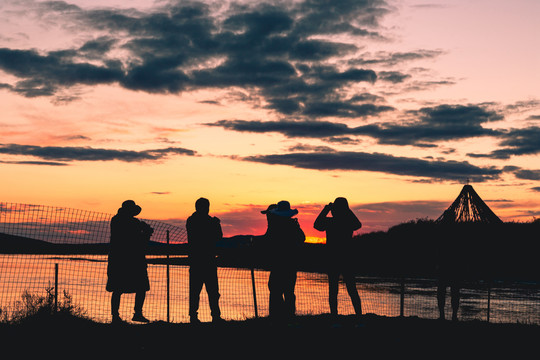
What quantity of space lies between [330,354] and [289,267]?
7.41 ft

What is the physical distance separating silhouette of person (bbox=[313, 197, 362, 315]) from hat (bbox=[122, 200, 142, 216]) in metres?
3.10

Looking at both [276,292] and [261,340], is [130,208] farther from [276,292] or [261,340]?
[261,340]

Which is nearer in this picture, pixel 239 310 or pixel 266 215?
pixel 266 215

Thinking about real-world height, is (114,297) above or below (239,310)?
above

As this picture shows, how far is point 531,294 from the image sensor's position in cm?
2986

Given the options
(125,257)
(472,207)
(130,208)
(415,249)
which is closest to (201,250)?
(125,257)

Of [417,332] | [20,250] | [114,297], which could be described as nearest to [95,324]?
[114,297]

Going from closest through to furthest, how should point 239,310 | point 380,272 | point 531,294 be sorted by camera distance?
point 239,310 < point 531,294 < point 380,272

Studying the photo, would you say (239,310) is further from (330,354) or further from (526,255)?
(526,255)

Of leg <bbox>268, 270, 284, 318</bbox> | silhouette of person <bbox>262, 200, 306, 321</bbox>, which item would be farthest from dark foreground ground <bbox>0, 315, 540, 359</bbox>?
silhouette of person <bbox>262, 200, 306, 321</bbox>

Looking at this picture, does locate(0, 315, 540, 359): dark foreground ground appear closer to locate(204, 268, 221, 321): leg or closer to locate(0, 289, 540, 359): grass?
locate(0, 289, 540, 359): grass

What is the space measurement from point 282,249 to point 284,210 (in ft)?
2.12

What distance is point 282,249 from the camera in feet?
32.7

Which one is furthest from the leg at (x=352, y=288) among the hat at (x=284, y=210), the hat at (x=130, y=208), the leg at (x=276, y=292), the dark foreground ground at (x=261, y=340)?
the hat at (x=130, y=208)
